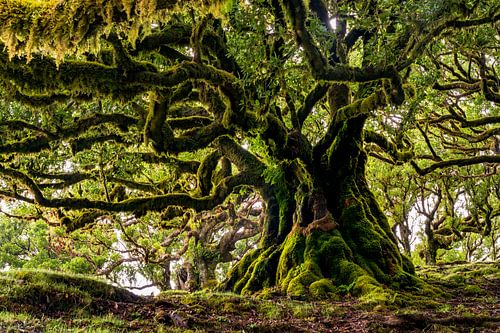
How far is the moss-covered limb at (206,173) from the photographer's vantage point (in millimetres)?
13406

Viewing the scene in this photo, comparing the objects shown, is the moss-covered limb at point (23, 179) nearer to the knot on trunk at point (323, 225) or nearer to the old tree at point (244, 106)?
the old tree at point (244, 106)

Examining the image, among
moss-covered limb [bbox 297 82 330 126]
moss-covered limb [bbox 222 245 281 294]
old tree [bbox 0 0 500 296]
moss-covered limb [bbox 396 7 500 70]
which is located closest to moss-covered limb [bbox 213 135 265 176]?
old tree [bbox 0 0 500 296]

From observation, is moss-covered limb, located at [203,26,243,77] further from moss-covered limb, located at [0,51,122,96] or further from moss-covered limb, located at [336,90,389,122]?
moss-covered limb, located at [0,51,122,96]

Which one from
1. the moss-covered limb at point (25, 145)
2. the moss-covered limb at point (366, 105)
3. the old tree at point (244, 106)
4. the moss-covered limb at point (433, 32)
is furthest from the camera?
the moss-covered limb at point (25, 145)

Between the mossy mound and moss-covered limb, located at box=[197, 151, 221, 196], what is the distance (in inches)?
201

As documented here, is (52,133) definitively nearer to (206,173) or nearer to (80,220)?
(80,220)

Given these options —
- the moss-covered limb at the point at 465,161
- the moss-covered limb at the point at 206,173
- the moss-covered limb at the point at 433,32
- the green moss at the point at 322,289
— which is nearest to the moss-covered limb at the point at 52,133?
the moss-covered limb at the point at 206,173

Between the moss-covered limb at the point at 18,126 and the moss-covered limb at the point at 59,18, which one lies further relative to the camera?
the moss-covered limb at the point at 18,126

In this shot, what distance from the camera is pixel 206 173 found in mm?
13695

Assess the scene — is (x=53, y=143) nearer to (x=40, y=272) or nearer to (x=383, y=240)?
(x=40, y=272)

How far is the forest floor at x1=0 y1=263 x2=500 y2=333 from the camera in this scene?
20.7 feet

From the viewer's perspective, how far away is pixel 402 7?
28.9ft

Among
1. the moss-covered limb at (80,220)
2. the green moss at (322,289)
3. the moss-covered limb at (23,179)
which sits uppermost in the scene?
the moss-covered limb at (23,179)

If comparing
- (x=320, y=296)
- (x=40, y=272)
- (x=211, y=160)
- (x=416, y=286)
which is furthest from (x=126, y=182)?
(x=416, y=286)
